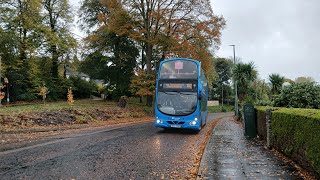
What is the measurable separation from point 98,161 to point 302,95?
1096 cm

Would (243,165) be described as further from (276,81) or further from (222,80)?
(222,80)

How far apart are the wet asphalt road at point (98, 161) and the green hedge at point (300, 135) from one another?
9.76ft

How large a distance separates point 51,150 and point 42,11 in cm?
3576

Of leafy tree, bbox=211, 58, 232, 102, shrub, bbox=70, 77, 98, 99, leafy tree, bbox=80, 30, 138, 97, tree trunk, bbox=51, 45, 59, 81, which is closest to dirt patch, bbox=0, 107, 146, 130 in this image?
leafy tree, bbox=80, 30, 138, 97

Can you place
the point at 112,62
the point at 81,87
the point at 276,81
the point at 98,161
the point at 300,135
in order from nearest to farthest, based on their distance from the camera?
the point at 300,135
the point at 98,161
the point at 276,81
the point at 112,62
the point at 81,87

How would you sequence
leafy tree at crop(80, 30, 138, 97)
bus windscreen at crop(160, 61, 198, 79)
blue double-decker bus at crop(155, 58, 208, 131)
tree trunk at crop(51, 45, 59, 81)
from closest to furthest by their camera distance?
blue double-decker bus at crop(155, 58, 208, 131)
bus windscreen at crop(160, 61, 198, 79)
leafy tree at crop(80, 30, 138, 97)
tree trunk at crop(51, 45, 59, 81)

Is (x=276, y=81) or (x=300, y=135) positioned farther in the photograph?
(x=276, y=81)

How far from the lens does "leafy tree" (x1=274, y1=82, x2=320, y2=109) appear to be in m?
14.7

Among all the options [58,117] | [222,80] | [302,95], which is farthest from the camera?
[222,80]

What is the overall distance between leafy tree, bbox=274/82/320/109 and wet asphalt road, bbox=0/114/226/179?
623cm

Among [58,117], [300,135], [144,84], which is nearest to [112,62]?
[144,84]

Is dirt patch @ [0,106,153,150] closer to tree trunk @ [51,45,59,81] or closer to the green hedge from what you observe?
the green hedge

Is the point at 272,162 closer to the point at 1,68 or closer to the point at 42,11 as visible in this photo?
the point at 1,68

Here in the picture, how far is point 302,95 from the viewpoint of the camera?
15.0 m
